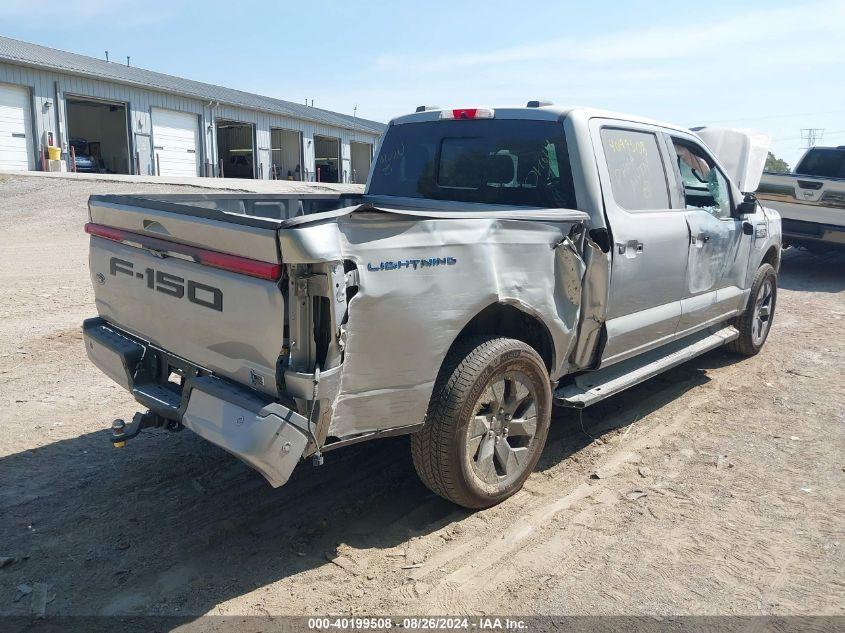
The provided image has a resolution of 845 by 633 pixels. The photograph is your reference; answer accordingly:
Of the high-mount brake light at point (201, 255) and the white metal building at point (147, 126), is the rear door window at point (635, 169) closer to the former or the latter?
the high-mount brake light at point (201, 255)

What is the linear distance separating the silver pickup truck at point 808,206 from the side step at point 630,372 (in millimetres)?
6902

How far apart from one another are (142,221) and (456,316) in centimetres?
162

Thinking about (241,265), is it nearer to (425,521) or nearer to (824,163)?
(425,521)

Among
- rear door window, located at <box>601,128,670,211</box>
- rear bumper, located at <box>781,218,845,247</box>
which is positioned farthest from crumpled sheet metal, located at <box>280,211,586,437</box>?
rear bumper, located at <box>781,218,845,247</box>

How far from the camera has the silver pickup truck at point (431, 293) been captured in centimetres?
285

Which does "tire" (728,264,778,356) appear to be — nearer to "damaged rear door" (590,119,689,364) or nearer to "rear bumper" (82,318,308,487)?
"damaged rear door" (590,119,689,364)

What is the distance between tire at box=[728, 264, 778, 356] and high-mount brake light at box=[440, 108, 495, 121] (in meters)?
3.41

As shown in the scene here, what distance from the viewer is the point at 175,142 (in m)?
28.3

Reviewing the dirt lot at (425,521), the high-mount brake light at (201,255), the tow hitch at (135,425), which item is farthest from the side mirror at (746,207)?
the tow hitch at (135,425)

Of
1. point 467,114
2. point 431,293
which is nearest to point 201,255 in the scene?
point 431,293

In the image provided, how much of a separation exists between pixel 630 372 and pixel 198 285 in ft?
9.94

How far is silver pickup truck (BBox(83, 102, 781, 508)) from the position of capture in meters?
2.85

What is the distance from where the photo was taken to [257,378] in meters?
2.97

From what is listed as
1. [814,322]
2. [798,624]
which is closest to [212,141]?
[814,322]
